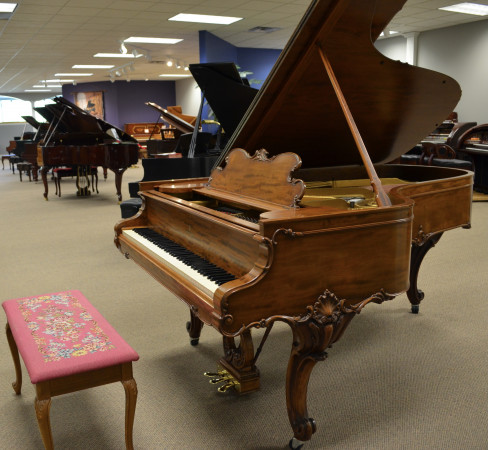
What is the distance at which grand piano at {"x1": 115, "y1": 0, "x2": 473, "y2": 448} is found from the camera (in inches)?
67.2

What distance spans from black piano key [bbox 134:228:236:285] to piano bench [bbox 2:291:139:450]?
0.39 metres

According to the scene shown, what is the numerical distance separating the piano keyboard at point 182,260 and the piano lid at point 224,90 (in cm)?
201

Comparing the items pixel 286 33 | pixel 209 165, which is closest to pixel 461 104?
pixel 286 33

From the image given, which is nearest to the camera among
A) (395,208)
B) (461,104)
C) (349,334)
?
(395,208)

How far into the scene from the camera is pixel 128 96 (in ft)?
72.5

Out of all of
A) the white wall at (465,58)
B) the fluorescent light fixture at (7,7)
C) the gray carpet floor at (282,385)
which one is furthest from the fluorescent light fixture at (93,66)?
the gray carpet floor at (282,385)

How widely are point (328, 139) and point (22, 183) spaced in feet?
35.0

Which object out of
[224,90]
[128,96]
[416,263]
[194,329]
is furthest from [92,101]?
[416,263]

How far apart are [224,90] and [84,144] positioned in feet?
16.5

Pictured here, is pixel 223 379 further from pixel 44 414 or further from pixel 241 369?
pixel 44 414

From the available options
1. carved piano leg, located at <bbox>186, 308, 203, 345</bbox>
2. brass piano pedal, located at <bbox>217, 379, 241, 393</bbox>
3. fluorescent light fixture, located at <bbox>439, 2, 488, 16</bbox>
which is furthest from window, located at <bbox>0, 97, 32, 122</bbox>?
brass piano pedal, located at <bbox>217, 379, 241, 393</bbox>

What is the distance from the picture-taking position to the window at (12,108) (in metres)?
27.0

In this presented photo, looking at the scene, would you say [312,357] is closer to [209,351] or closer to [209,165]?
[209,351]

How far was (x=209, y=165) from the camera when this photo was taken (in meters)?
5.30
